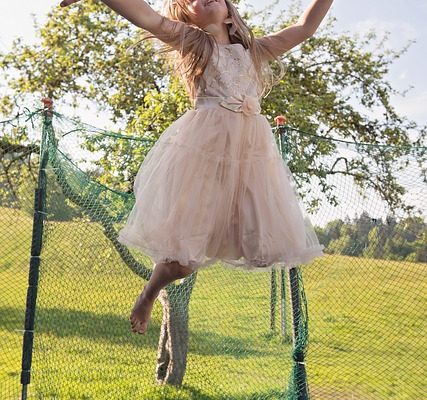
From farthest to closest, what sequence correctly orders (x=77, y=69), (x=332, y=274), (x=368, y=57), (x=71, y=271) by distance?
(x=368, y=57), (x=77, y=69), (x=332, y=274), (x=71, y=271)

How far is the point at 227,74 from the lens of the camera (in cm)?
219

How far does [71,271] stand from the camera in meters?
4.00

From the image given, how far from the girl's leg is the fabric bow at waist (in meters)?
0.52

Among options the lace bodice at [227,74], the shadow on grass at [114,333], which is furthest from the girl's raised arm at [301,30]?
the shadow on grass at [114,333]

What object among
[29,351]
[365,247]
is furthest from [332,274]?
[29,351]

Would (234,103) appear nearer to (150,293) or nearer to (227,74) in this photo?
(227,74)

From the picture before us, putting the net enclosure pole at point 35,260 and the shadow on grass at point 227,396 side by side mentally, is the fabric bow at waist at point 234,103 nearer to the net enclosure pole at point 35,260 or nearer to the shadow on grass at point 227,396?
the net enclosure pole at point 35,260

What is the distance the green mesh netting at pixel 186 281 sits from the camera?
3.72 meters

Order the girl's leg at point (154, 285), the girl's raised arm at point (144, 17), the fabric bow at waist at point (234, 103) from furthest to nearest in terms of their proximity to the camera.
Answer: the fabric bow at waist at point (234, 103) → the girl's leg at point (154, 285) → the girl's raised arm at point (144, 17)

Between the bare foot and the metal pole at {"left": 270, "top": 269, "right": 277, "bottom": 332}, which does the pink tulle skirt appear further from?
the metal pole at {"left": 270, "top": 269, "right": 277, "bottom": 332}

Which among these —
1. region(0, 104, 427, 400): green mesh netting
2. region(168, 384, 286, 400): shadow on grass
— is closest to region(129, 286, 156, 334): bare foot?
Answer: region(0, 104, 427, 400): green mesh netting

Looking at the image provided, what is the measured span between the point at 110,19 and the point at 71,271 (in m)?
2.75

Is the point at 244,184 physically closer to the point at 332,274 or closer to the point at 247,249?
the point at 247,249

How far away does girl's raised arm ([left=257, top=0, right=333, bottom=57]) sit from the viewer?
7.58 feet
